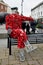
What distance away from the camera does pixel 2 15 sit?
474 centimetres

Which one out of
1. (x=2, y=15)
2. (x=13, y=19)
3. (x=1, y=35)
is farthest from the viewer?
(x=1, y=35)

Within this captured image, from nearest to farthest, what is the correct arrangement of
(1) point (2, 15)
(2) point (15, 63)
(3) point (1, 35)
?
(1) point (2, 15) < (2) point (15, 63) < (3) point (1, 35)

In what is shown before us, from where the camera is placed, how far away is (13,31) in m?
6.99

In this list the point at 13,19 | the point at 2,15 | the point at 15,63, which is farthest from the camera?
the point at 15,63

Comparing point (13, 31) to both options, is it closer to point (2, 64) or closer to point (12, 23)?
point (12, 23)

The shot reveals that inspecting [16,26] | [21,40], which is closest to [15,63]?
Answer: [21,40]

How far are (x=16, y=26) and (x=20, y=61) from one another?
4.26 feet

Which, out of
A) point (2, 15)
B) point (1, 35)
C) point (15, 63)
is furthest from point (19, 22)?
point (1, 35)

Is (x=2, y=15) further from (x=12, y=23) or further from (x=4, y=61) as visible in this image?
(x=4, y=61)

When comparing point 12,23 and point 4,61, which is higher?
point 12,23

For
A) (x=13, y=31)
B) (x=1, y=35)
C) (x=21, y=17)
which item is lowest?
(x=1, y=35)

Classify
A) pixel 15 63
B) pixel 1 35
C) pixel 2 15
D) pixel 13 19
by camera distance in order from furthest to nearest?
pixel 1 35, pixel 15 63, pixel 13 19, pixel 2 15

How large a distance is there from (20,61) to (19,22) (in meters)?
1.47

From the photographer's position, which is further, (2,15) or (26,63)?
(26,63)
